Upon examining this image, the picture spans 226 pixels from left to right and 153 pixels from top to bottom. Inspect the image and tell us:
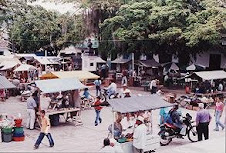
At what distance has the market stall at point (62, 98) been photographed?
57.1 ft

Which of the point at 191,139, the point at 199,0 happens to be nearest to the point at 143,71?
the point at 199,0

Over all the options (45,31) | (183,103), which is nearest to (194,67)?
(183,103)

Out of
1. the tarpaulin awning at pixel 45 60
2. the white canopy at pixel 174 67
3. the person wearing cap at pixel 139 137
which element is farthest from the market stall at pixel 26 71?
the person wearing cap at pixel 139 137

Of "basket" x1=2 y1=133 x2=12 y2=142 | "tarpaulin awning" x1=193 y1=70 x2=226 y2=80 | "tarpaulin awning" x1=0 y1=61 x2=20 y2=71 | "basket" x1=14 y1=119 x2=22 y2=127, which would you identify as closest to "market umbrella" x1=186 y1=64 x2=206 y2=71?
"tarpaulin awning" x1=193 y1=70 x2=226 y2=80

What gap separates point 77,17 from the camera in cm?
3731

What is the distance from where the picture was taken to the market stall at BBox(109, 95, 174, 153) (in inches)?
477

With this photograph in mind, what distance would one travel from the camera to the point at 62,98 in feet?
60.5

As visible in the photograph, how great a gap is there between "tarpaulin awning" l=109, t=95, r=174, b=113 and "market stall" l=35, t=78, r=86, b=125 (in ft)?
16.2

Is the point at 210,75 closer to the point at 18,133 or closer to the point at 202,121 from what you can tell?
the point at 202,121

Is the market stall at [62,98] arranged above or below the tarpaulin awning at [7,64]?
below

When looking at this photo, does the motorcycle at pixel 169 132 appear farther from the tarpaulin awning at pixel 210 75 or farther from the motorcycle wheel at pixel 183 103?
the tarpaulin awning at pixel 210 75

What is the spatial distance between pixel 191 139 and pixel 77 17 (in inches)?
969

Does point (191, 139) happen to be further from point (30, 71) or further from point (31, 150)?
point (30, 71)

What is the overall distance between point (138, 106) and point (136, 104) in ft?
0.45
